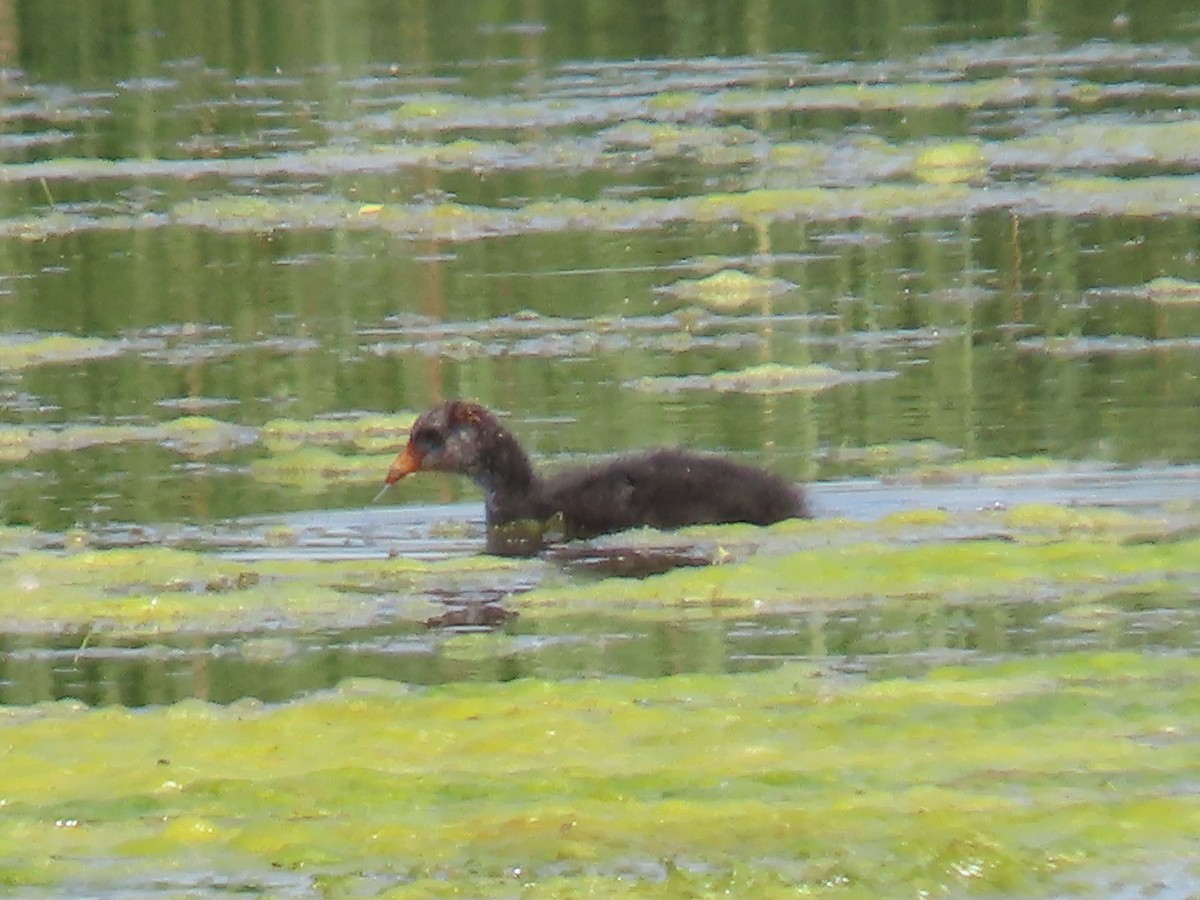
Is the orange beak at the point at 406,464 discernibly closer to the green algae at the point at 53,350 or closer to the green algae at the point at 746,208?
the green algae at the point at 53,350

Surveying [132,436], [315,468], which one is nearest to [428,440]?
[315,468]

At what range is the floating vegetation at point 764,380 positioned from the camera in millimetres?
11195

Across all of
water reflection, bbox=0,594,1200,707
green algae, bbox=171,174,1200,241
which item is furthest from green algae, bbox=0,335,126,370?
water reflection, bbox=0,594,1200,707

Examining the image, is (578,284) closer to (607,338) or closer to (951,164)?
(607,338)

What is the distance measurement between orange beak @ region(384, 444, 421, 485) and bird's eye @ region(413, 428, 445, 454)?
29mm

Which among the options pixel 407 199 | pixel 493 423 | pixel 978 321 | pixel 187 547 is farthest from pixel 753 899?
pixel 407 199

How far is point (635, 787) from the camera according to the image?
561cm

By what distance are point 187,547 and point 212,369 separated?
3652 millimetres

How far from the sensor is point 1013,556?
7840 mm

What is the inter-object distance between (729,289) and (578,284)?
81cm

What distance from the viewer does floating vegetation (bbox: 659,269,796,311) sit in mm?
13445

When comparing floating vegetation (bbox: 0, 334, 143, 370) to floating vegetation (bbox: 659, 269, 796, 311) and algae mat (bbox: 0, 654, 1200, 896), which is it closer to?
floating vegetation (bbox: 659, 269, 796, 311)

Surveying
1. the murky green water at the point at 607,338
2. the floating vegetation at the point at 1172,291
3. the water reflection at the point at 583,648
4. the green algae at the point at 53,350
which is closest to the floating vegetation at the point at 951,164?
the murky green water at the point at 607,338

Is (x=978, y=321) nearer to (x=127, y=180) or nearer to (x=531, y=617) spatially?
(x=531, y=617)
